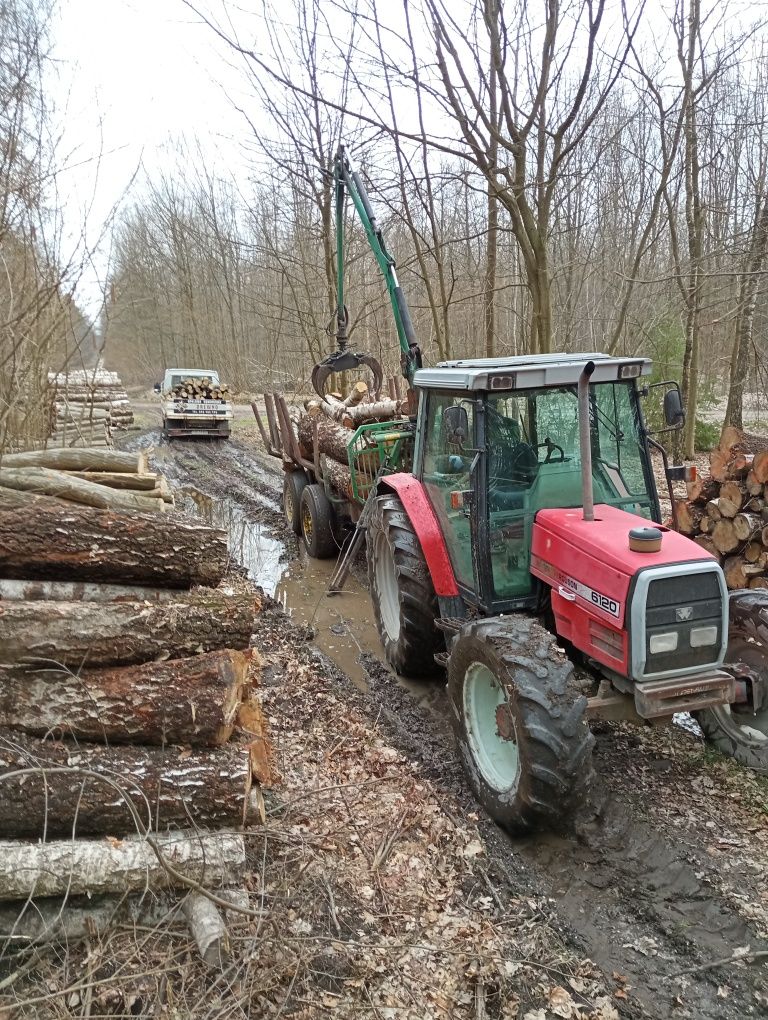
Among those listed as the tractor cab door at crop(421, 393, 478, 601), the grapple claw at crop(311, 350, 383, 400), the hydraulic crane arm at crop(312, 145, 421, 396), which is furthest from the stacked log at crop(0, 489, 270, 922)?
the grapple claw at crop(311, 350, 383, 400)

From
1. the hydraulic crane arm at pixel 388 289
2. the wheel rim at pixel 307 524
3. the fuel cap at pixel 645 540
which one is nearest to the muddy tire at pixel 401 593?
the fuel cap at pixel 645 540

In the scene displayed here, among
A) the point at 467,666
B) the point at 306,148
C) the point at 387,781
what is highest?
the point at 306,148

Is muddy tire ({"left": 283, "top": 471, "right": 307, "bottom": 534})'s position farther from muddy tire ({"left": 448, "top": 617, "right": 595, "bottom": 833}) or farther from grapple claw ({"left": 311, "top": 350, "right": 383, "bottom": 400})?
muddy tire ({"left": 448, "top": 617, "right": 595, "bottom": 833})

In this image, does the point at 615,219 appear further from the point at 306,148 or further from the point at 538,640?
the point at 538,640

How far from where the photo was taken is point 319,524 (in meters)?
8.23

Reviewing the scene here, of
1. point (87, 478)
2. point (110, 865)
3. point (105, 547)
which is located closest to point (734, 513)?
point (105, 547)

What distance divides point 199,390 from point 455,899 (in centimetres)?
1717

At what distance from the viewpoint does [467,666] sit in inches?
147

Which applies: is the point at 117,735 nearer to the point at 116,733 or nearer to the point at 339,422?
the point at 116,733

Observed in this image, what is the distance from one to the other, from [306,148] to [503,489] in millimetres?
11561

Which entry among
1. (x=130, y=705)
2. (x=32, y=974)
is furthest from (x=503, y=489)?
(x=32, y=974)

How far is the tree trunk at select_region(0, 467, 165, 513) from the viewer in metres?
5.28

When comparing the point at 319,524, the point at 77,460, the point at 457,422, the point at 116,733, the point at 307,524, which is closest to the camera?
the point at 116,733

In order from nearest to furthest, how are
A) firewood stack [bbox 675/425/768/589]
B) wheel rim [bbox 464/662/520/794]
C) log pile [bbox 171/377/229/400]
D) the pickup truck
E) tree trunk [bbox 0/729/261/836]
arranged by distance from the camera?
1. tree trunk [bbox 0/729/261/836]
2. wheel rim [bbox 464/662/520/794]
3. firewood stack [bbox 675/425/768/589]
4. the pickup truck
5. log pile [bbox 171/377/229/400]
